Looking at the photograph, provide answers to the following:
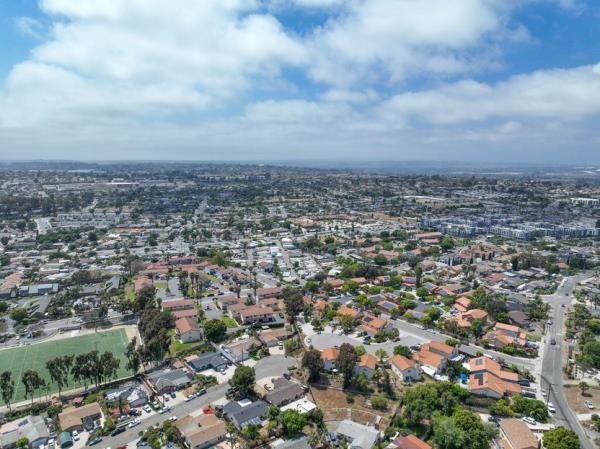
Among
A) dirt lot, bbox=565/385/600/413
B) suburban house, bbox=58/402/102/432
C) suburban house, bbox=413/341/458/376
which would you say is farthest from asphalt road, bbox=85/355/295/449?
dirt lot, bbox=565/385/600/413

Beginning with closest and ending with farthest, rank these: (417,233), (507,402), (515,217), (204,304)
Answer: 1. (507,402)
2. (204,304)
3. (417,233)
4. (515,217)

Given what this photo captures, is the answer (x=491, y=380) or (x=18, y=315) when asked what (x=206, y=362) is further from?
(x=18, y=315)

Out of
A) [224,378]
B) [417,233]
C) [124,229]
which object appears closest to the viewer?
[224,378]

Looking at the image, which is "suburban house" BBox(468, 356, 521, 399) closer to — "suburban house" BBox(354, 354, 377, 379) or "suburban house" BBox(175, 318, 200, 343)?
"suburban house" BBox(354, 354, 377, 379)

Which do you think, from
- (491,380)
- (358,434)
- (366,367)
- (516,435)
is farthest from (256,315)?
(516,435)

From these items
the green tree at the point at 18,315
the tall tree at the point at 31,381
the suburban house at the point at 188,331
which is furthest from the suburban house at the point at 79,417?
the green tree at the point at 18,315

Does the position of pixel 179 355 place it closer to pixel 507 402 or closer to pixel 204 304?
pixel 204 304

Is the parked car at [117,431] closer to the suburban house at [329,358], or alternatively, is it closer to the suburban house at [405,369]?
the suburban house at [329,358]

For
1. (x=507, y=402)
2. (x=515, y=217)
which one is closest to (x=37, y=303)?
(x=507, y=402)
